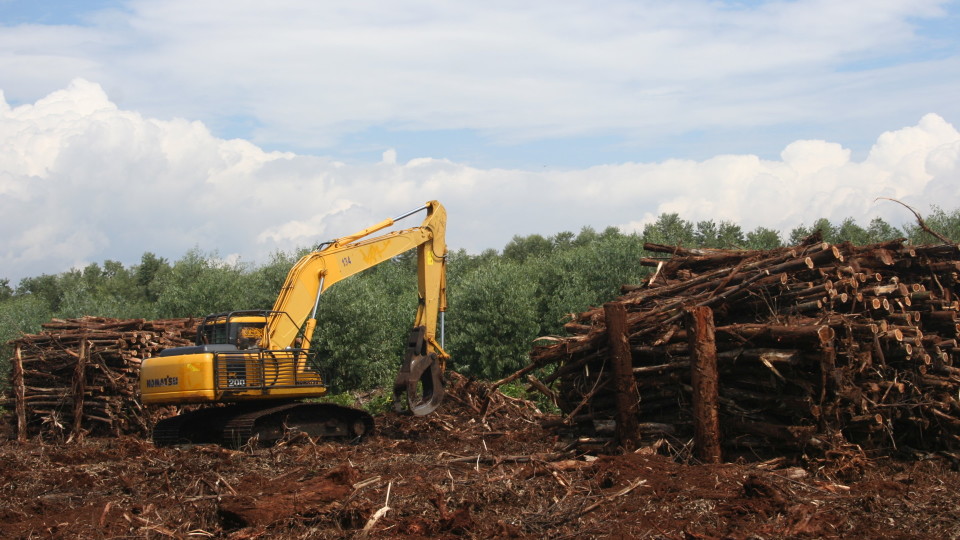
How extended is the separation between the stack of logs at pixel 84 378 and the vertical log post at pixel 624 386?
1216cm

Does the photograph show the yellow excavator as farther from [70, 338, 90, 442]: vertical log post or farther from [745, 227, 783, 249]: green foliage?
[745, 227, 783, 249]: green foliage

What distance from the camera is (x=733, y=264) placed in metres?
12.8

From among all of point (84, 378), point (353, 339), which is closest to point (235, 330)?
point (84, 378)

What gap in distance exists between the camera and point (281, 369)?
15828 mm

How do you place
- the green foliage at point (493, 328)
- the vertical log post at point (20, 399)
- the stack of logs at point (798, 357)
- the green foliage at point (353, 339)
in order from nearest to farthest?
the stack of logs at point (798, 357), the vertical log post at point (20, 399), the green foliage at point (353, 339), the green foliage at point (493, 328)

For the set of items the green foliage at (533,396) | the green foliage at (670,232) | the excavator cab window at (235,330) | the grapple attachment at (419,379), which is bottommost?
the green foliage at (533,396)

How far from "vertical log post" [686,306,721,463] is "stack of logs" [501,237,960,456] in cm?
10

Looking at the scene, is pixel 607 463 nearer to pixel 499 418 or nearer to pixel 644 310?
pixel 644 310

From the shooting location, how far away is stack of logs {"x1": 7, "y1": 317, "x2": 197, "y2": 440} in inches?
762

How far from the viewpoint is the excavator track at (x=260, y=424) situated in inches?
599

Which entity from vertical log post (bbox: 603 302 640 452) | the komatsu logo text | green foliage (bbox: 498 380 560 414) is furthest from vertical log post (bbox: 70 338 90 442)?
vertical log post (bbox: 603 302 640 452)

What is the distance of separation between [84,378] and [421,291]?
7775mm

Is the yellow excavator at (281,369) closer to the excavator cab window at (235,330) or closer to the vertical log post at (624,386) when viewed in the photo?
the excavator cab window at (235,330)

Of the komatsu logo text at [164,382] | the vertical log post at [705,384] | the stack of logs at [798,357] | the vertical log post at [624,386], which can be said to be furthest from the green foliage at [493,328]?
the vertical log post at [705,384]
